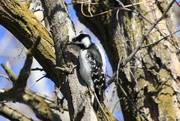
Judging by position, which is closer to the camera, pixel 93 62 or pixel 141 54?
pixel 93 62

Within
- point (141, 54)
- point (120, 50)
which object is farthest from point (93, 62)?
point (141, 54)

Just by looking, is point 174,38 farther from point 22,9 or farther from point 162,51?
point 22,9

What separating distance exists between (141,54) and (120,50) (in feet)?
1.13

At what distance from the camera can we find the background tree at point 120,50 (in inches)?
128

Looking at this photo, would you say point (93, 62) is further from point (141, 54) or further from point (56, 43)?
point (56, 43)

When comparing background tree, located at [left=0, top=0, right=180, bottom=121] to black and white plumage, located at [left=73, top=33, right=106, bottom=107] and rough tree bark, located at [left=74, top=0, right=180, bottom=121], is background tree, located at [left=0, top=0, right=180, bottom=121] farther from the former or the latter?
black and white plumage, located at [left=73, top=33, right=106, bottom=107]

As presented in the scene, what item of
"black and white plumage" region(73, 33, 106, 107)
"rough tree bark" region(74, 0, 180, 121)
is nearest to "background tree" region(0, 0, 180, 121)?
"rough tree bark" region(74, 0, 180, 121)

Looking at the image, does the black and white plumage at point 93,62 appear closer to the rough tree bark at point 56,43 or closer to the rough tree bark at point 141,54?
the rough tree bark at point 141,54

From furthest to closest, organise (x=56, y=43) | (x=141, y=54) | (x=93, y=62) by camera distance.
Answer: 1. (x=141, y=54)
2. (x=93, y=62)
3. (x=56, y=43)

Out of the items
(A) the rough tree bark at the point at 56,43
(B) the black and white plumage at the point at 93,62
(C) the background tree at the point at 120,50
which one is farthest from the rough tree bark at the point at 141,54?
(A) the rough tree bark at the point at 56,43

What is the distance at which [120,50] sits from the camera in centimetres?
475

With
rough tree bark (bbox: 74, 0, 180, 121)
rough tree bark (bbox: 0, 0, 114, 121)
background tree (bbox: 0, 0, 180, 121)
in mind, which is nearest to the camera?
rough tree bark (bbox: 0, 0, 114, 121)

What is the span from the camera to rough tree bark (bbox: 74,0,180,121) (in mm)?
4371

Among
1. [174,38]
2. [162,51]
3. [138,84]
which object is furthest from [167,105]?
[174,38]
